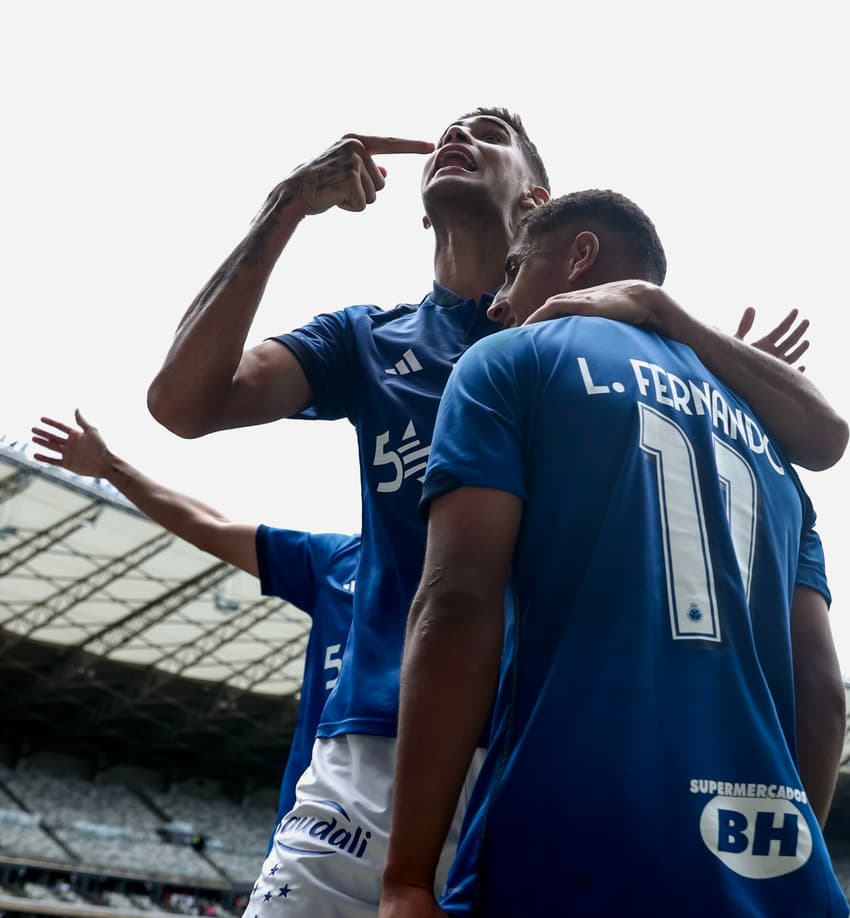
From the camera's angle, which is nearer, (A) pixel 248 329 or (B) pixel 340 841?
(B) pixel 340 841

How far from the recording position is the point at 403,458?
197cm

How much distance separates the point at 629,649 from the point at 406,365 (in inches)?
43.0

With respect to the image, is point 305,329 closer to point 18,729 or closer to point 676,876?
point 676,876

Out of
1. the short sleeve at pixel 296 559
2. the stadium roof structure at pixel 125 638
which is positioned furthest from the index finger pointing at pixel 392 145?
the stadium roof structure at pixel 125 638

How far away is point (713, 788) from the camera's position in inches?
44.2

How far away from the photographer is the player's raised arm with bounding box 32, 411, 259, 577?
331cm

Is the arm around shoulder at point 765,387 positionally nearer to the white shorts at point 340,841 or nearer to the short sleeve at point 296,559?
the white shorts at point 340,841

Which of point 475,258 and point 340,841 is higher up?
point 475,258

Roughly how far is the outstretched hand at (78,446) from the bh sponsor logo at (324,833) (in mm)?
1914

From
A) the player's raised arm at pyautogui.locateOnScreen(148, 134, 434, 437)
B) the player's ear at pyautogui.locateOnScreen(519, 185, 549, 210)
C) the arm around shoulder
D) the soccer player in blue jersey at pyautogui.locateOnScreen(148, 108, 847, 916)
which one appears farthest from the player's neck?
the arm around shoulder

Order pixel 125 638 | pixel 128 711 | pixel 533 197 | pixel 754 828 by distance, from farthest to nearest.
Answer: pixel 128 711 → pixel 125 638 → pixel 533 197 → pixel 754 828

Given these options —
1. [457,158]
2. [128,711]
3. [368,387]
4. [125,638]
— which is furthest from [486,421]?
[128,711]

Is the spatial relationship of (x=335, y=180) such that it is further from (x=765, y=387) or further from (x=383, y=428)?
(x=765, y=387)

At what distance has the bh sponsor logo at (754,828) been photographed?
43.4 inches
